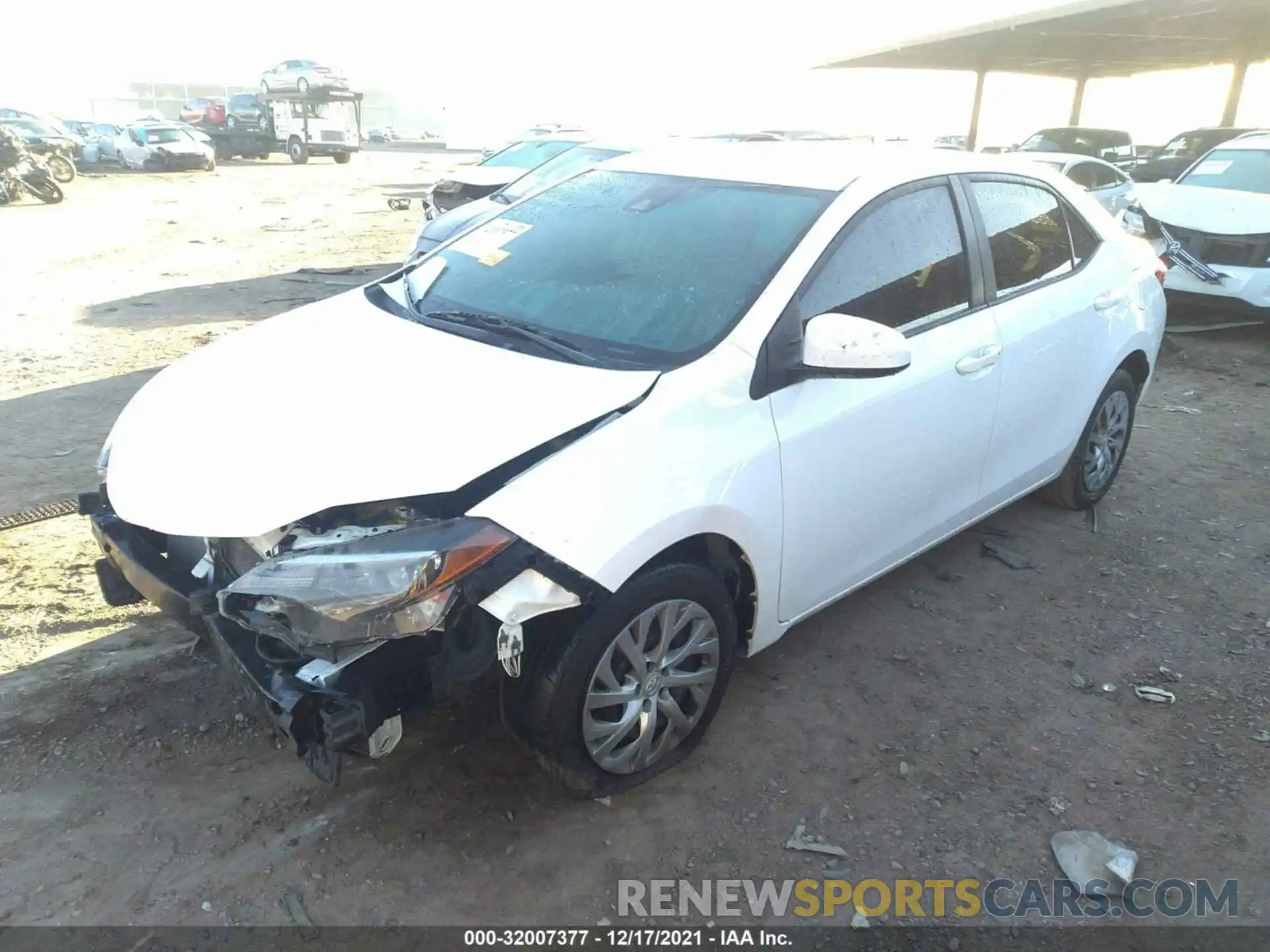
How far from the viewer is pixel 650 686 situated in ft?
8.91

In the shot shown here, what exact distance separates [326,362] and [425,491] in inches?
33.8

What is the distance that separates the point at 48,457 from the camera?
514cm

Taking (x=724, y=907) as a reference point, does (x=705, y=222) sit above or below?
above

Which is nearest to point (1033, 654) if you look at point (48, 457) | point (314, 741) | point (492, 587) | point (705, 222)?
point (705, 222)

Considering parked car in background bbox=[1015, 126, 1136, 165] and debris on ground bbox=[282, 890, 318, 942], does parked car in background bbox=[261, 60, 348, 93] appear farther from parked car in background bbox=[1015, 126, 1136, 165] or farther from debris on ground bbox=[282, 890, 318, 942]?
debris on ground bbox=[282, 890, 318, 942]

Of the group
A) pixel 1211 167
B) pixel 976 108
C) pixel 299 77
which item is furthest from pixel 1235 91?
pixel 299 77

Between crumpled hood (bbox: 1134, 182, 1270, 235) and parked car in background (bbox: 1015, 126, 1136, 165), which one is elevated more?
parked car in background (bbox: 1015, 126, 1136, 165)

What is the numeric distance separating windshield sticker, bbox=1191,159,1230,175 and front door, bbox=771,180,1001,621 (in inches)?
308

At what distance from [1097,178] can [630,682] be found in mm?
11840

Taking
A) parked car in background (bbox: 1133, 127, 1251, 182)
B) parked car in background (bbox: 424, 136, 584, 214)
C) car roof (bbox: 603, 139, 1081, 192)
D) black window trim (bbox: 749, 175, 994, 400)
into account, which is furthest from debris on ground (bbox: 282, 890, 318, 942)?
parked car in background (bbox: 1133, 127, 1251, 182)

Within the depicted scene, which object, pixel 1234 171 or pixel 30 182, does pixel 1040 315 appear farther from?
pixel 30 182

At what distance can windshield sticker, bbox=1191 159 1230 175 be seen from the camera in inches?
374

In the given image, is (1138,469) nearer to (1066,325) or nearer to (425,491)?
(1066,325)

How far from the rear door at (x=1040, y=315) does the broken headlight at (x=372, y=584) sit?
2377 millimetres
